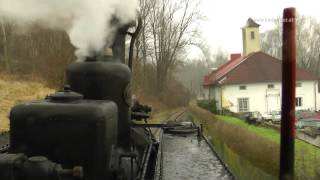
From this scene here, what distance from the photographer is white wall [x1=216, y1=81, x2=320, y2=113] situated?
42.7 metres

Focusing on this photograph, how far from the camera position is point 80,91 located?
6691 mm

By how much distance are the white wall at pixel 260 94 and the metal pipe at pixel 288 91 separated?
39.1 m

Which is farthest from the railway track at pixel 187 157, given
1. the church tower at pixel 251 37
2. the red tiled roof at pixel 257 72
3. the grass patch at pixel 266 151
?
the church tower at pixel 251 37

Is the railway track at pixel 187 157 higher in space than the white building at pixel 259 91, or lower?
lower

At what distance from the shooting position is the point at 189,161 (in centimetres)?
901

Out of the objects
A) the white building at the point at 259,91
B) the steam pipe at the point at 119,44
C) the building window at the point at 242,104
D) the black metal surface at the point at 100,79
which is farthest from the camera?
the building window at the point at 242,104

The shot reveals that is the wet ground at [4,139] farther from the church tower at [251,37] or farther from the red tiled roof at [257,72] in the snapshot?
the church tower at [251,37]

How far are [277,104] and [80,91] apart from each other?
122 feet

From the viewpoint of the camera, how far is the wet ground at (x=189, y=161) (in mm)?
7738

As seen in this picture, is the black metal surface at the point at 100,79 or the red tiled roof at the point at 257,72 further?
the red tiled roof at the point at 257,72

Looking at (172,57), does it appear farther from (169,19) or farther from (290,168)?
(290,168)

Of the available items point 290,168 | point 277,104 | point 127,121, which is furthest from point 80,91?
point 277,104

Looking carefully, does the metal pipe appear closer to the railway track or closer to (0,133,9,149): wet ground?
the railway track

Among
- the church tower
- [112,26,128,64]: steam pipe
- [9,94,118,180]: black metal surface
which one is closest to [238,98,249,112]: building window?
the church tower
